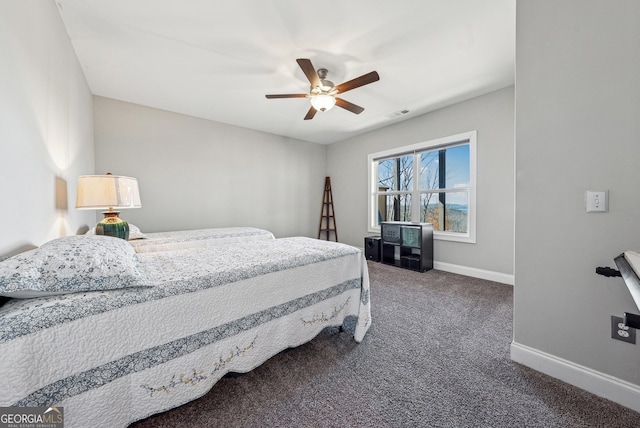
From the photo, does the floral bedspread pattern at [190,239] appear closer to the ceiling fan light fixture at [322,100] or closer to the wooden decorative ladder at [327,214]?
the ceiling fan light fixture at [322,100]

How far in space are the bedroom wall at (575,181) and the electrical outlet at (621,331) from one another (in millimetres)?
24

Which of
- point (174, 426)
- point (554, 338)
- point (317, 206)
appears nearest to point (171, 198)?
point (317, 206)

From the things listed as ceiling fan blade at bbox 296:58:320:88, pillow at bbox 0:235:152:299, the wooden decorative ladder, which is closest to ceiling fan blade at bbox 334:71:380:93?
ceiling fan blade at bbox 296:58:320:88

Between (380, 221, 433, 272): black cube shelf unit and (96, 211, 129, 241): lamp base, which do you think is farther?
(380, 221, 433, 272): black cube shelf unit

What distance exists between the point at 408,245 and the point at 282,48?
321 cm

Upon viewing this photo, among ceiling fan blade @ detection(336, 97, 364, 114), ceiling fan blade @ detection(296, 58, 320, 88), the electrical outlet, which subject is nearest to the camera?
the electrical outlet

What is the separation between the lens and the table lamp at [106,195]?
5.82 feet

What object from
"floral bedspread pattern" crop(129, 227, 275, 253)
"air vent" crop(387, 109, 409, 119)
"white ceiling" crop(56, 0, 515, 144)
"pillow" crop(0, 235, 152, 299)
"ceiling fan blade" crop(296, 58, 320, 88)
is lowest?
Result: "floral bedspread pattern" crop(129, 227, 275, 253)

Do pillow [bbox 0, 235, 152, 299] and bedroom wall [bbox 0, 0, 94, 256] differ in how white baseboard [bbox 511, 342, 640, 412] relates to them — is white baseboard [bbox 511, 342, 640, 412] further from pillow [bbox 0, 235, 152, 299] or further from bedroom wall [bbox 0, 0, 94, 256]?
bedroom wall [bbox 0, 0, 94, 256]

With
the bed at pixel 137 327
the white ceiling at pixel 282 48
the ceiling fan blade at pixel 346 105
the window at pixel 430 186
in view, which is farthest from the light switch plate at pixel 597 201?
the window at pixel 430 186

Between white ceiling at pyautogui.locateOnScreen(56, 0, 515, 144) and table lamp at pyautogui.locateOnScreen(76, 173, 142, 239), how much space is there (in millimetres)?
1321

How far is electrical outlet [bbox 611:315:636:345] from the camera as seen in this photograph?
4.02 feet

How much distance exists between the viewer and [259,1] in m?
1.77

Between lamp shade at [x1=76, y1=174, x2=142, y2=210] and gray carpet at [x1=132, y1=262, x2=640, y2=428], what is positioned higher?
lamp shade at [x1=76, y1=174, x2=142, y2=210]
